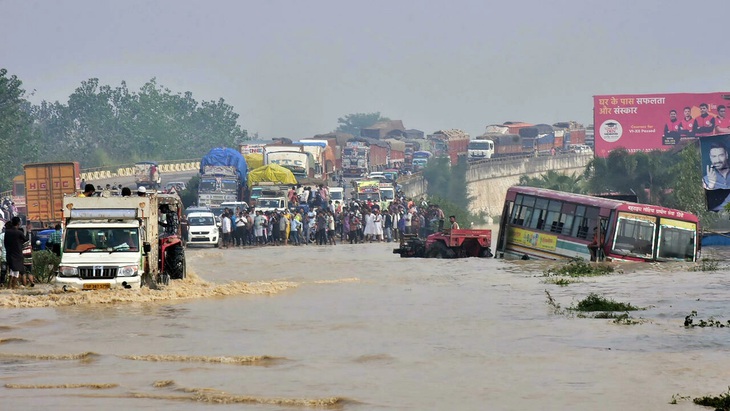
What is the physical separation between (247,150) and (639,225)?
4363 centimetres

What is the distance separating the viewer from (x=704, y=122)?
8294 cm

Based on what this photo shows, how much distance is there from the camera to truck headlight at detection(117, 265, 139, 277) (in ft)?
76.9

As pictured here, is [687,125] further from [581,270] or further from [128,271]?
[128,271]

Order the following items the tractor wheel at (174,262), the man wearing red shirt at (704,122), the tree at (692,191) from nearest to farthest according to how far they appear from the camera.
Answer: the tractor wheel at (174,262) < the tree at (692,191) < the man wearing red shirt at (704,122)

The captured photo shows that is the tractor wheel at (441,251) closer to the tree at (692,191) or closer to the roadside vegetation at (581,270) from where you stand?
the roadside vegetation at (581,270)

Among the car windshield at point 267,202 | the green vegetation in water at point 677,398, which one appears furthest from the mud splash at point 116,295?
the car windshield at point 267,202

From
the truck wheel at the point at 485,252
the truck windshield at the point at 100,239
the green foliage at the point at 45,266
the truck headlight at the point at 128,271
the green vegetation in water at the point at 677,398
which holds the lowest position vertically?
the green vegetation in water at the point at 677,398

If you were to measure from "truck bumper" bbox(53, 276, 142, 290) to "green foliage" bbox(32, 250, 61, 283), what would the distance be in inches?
192

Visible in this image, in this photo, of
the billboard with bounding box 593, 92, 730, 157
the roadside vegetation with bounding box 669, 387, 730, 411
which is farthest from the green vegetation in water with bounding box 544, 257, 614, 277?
the billboard with bounding box 593, 92, 730, 157

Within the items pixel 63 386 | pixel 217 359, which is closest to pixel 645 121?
pixel 217 359

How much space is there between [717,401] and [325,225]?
115 ft

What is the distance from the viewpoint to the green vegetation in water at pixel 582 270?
3188 centimetres

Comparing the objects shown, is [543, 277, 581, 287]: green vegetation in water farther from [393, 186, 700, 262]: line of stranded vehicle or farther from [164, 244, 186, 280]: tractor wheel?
[164, 244, 186, 280]: tractor wheel

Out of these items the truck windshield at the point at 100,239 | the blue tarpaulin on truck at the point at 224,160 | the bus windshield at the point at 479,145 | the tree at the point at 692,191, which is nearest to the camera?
the truck windshield at the point at 100,239
